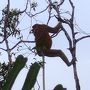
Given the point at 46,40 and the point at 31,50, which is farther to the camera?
the point at 46,40

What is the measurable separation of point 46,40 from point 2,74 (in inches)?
146

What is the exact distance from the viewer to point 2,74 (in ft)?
30.3

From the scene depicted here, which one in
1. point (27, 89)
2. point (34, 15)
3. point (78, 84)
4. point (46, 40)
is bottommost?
point (27, 89)

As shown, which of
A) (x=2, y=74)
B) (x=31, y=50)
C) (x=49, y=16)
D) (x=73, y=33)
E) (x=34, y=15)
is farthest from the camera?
(x=2, y=74)

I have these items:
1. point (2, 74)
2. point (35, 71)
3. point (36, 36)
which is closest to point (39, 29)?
point (36, 36)

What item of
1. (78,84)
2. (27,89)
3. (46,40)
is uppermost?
(46,40)

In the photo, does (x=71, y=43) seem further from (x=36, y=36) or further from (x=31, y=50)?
(x=36, y=36)

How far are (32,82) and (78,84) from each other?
1271 mm

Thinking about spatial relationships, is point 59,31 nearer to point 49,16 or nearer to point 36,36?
point 36,36

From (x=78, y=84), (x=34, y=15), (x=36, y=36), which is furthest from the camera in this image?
(x=34, y=15)

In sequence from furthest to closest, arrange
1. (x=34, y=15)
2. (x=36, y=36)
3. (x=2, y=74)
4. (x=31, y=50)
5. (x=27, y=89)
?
1. (x=2, y=74)
2. (x=34, y=15)
3. (x=36, y=36)
4. (x=31, y=50)
5. (x=27, y=89)

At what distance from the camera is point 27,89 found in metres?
3.04

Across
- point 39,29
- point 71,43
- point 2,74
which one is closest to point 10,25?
point 2,74

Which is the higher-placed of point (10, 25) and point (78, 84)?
point (10, 25)
